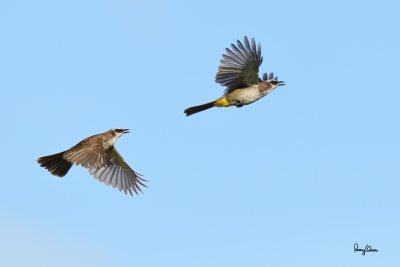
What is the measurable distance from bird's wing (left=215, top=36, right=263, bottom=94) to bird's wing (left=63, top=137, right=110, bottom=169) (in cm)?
301

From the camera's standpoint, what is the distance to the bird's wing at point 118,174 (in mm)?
19469

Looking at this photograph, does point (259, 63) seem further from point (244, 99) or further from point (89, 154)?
point (89, 154)

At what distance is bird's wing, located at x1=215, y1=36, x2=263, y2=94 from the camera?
1797 cm

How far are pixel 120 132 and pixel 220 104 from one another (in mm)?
2182

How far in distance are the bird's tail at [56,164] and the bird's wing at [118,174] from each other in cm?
202

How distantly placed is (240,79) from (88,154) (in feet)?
12.2

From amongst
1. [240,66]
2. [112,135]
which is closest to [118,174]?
[112,135]

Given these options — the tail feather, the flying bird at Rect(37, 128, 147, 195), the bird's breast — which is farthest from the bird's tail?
the bird's breast

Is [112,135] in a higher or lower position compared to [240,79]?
lower

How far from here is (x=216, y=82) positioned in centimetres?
1836

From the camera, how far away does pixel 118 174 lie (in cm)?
1983

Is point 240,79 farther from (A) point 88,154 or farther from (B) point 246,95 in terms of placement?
(A) point 88,154

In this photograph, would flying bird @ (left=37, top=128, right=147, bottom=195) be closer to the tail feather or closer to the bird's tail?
the bird's tail

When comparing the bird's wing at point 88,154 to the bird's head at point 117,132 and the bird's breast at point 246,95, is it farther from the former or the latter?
the bird's breast at point 246,95
